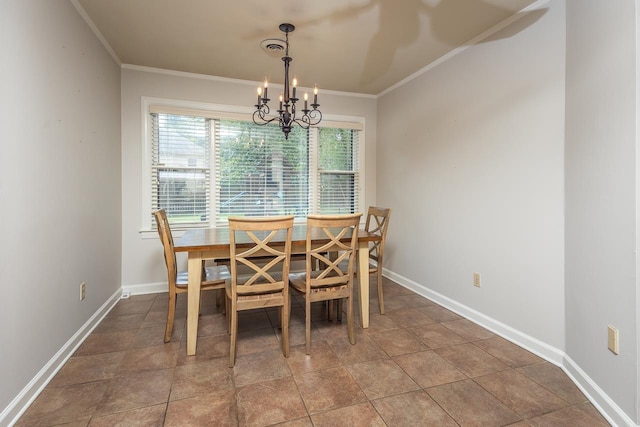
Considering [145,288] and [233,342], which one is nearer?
[233,342]

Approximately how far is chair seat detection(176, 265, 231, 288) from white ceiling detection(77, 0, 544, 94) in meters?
2.04

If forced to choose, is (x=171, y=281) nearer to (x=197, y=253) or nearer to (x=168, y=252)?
(x=168, y=252)

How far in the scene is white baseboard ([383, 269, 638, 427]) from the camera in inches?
61.0

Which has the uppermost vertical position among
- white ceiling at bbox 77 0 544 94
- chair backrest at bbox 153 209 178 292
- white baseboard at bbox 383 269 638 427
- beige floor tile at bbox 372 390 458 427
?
white ceiling at bbox 77 0 544 94

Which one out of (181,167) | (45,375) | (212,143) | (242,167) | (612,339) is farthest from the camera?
(242,167)

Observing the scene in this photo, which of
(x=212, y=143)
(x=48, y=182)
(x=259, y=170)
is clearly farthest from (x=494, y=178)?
(x=48, y=182)

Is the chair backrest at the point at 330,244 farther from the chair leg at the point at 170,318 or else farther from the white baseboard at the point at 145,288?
the white baseboard at the point at 145,288

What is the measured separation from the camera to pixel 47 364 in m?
1.86

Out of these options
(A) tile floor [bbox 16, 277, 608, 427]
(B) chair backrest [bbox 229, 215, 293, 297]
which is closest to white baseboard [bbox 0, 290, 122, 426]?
(A) tile floor [bbox 16, 277, 608, 427]

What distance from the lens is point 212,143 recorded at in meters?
3.68

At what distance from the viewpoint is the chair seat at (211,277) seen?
2348 millimetres

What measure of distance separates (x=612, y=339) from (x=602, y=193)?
0.76 m

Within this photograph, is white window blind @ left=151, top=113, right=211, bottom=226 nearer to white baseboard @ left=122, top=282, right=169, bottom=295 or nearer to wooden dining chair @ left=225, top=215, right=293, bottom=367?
white baseboard @ left=122, top=282, right=169, bottom=295

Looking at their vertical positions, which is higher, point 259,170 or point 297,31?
point 297,31
